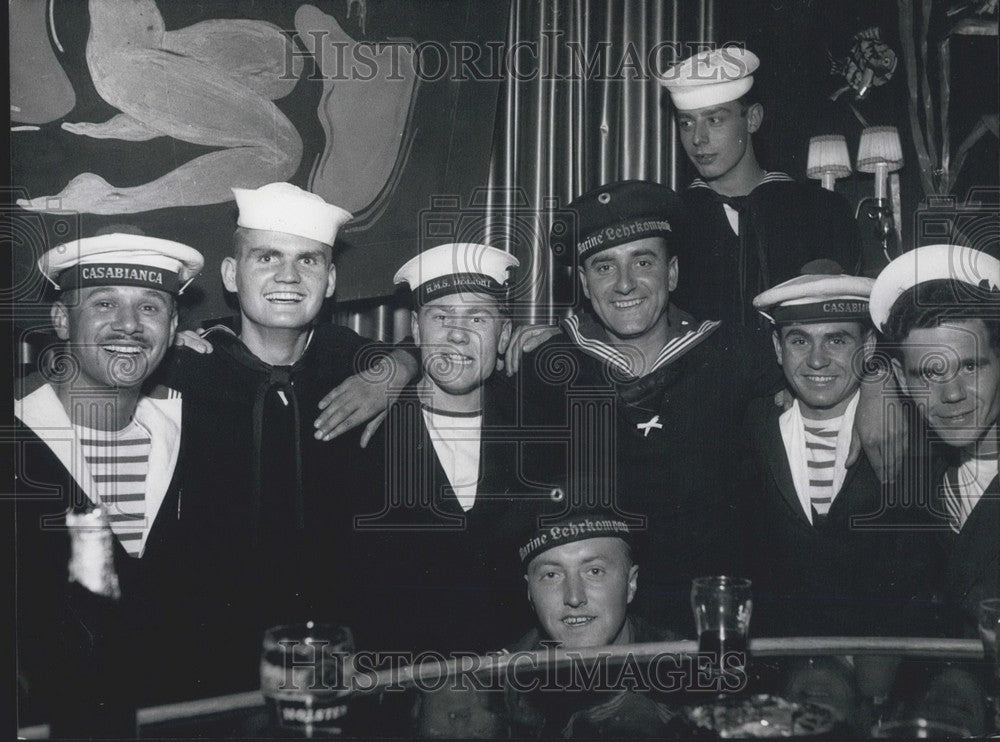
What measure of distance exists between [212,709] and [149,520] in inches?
30.7

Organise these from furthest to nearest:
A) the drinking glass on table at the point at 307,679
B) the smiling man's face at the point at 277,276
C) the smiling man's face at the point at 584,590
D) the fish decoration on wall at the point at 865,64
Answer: the fish decoration on wall at the point at 865,64 → the smiling man's face at the point at 277,276 → the smiling man's face at the point at 584,590 → the drinking glass on table at the point at 307,679

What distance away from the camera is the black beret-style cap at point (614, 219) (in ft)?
8.10

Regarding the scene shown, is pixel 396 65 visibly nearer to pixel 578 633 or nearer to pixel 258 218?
pixel 258 218

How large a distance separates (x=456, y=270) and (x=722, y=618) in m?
1.03

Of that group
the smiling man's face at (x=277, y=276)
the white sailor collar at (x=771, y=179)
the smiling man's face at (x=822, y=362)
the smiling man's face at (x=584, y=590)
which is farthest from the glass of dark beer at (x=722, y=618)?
the smiling man's face at (x=277, y=276)

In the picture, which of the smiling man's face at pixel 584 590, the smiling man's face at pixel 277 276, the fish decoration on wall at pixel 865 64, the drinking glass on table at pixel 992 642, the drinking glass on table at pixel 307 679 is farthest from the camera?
the fish decoration on wall at pixel 865 64

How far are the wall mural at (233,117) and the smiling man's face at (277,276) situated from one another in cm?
5

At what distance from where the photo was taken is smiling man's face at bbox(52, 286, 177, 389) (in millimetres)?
2426

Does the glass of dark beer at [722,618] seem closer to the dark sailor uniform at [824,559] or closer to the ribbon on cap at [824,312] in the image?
the dark sailor uniform at [824,559]

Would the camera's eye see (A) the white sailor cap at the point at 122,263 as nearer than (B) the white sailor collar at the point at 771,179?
Yes

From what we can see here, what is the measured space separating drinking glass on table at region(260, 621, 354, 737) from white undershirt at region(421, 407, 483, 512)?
67cm

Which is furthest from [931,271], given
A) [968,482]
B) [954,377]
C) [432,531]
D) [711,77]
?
[432,531]

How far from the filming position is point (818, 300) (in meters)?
2.49

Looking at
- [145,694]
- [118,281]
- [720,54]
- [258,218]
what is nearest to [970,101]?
[720,54]
